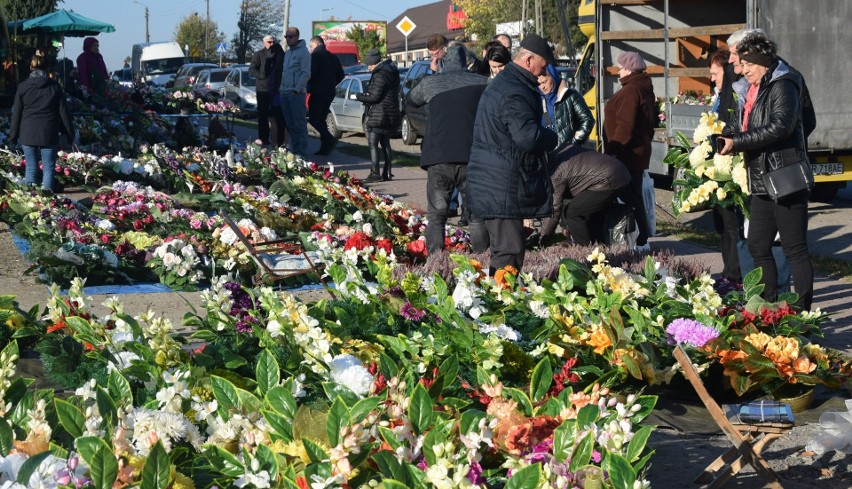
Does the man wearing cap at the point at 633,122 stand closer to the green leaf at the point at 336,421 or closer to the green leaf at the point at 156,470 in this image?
the green leaf at the point at 336,421

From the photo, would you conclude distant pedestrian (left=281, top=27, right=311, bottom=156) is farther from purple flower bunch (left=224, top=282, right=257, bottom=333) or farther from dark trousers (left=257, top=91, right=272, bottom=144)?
purple flower bunch (left=224, top=282, right=257, bottom=333)

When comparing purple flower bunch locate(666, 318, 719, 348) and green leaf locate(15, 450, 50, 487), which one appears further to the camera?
purple flower bunch locate(666, 318, 719, 348)

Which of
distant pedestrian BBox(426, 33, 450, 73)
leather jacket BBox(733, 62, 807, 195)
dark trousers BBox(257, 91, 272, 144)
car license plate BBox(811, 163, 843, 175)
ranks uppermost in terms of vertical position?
distant pedestrian BBox(426, 33, 450, 73)

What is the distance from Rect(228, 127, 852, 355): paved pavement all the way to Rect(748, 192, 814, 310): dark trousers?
13.0 inches

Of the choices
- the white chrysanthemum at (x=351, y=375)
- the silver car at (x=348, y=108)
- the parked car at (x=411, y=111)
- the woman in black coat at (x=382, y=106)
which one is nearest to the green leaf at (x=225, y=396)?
the white chrysanthemum at (x=351, y=375)

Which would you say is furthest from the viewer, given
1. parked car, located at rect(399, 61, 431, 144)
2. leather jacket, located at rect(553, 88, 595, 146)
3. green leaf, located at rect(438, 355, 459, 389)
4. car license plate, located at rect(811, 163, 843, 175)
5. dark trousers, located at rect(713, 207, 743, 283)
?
parked car, located at rect(399, 61, 431, 144)

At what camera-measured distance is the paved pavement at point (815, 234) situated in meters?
7.22

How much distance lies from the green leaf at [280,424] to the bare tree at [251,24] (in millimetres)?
63573

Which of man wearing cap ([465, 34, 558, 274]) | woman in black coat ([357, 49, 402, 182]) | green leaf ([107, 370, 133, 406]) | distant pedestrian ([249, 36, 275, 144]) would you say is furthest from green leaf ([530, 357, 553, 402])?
distant pedestrian ([249, 36, 275, 144])

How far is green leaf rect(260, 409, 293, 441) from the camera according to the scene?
2936mm

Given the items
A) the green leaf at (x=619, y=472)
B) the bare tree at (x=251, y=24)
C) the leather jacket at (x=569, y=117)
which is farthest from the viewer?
the bare tree at (x=251, y=24)

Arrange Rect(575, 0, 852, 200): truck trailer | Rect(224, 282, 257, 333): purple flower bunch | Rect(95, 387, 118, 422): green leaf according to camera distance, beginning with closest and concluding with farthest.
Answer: Rect(95, 387, 118, 422): green leaf → Rect(224, 282, 257, 333): purple flower bunch → Rect(575, 0, 852, 200): truck trailer

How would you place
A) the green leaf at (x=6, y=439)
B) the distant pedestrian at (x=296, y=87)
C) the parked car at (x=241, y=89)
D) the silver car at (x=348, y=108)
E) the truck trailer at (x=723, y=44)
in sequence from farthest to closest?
the parked car at (x=241, y=89)
the silver car at (x=348, y=108)
the distant pedestrian at (x=296, y=87)
the truck trailer at (x=723, y=44)
the green leaf at (x=6, y=439)

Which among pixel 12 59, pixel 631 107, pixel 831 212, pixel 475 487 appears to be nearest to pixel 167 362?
pixel 475 487
